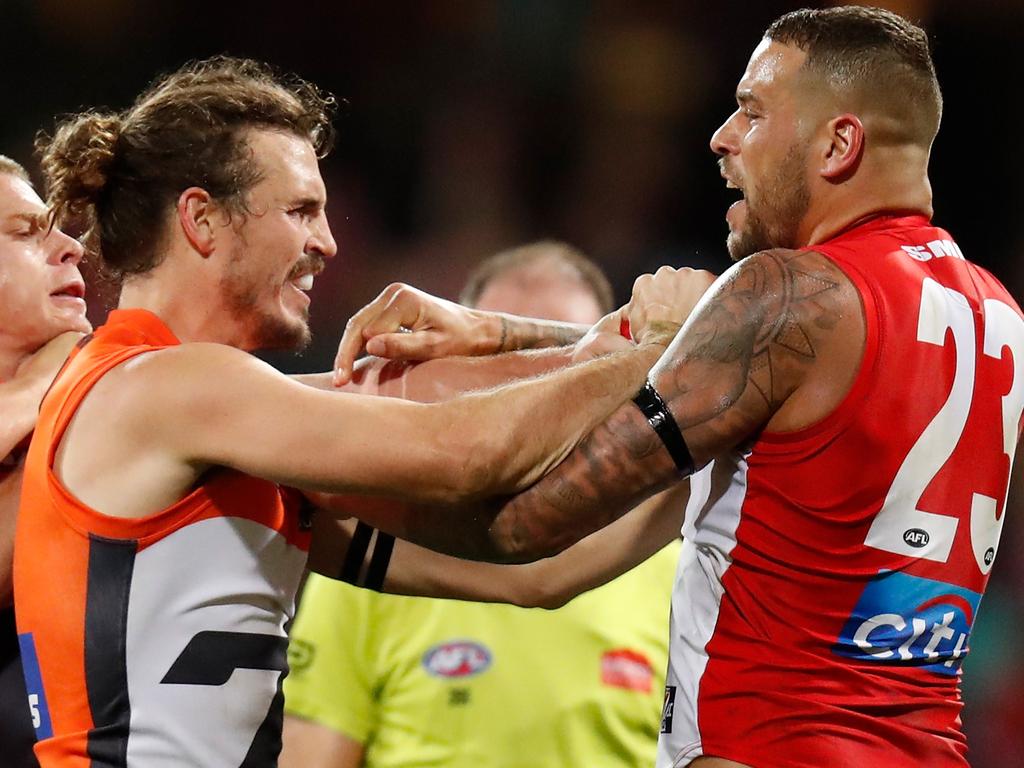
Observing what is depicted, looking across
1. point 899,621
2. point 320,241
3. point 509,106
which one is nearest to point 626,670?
point 899,621

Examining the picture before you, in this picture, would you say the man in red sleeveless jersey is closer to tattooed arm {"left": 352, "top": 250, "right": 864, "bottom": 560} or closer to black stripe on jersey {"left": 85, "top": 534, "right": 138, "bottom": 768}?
tattooed arm {"left": 352, "top": 250, "right": 864, "bottom": 560}

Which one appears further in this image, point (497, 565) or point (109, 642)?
point (497, 565)

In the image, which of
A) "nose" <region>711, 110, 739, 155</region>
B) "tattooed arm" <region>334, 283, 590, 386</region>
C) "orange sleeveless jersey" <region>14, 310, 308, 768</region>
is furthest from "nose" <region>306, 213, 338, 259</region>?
"nose" <region>711, 110, 739, 155</region>

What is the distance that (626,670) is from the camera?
140 inches

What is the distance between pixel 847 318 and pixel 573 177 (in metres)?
5.44

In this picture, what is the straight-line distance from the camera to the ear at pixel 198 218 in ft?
9.14

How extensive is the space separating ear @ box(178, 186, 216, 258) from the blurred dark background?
161 inches

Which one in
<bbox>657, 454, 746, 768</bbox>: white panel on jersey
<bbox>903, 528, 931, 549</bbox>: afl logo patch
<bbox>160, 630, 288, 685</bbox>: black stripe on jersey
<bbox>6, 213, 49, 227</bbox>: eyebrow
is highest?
<bbox>6, 213, 49, 227</bbox>: eyebrow

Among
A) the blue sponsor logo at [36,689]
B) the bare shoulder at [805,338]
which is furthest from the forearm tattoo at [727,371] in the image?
the blue sponsor logo at [36,689]

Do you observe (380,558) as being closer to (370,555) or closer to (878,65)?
(370,555)

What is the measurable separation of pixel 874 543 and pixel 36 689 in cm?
163

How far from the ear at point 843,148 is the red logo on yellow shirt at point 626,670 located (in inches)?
62.9

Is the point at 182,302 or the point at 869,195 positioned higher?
the point at 869,195

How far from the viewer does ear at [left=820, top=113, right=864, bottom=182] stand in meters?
2.47
